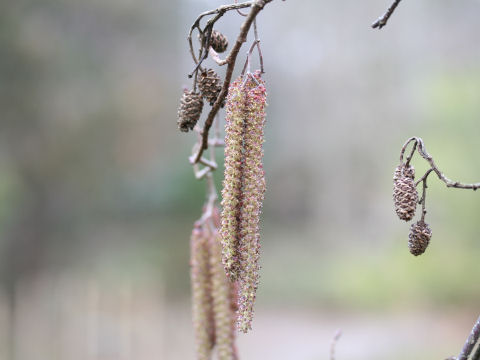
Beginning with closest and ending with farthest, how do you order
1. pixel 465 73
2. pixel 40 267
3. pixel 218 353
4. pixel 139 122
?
pixel 218 353, pixel 465 73, pixel 40 267, pixel 139 122

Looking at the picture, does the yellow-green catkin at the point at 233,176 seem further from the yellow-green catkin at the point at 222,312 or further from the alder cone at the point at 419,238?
the yellow-green catkin at the point at 222,312

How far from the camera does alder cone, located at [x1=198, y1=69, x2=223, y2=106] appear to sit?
2.19ft

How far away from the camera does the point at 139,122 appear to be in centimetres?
804

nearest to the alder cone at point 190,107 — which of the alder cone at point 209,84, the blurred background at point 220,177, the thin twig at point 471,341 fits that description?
the alder cone at point 209,84

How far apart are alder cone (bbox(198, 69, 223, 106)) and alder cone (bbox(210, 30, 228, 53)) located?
78 millimetres

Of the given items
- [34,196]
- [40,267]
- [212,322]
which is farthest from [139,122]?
[212,322]

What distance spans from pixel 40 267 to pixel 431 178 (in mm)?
5128

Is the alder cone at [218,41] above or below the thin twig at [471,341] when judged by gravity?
above

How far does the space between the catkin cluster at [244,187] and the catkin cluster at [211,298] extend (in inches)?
13.3

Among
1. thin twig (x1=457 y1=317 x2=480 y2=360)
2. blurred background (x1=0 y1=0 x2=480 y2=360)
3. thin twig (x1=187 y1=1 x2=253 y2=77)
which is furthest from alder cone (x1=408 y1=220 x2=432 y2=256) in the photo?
blurred background (x1=0 y1=0 x2=480 y2=360)

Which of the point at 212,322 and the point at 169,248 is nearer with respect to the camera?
the point at 212,322

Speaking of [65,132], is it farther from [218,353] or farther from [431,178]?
[218,353]

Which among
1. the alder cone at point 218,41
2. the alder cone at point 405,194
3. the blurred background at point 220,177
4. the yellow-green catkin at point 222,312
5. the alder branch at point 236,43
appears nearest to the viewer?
the alder branch at point 236,43

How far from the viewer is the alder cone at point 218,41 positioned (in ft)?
2.39
